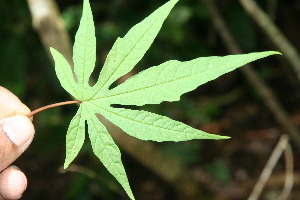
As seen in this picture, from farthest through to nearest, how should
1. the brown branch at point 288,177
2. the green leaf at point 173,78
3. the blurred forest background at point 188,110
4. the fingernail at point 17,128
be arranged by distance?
1. the brown branch at point 288,177
2. the blurred forest background at point 188,110
3. the fingernail at point 17,128
4. the green leaf at point 173,78

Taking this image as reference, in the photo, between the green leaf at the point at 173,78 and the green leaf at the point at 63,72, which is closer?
the green leaf at the point at 173,78

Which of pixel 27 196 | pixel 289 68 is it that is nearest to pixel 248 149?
pixel 289 68

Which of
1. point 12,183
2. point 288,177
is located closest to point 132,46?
point 12,183

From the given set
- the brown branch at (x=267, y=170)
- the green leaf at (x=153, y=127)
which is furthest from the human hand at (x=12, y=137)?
the brown branch at (x=267, y=170)

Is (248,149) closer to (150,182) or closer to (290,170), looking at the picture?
(290,170)

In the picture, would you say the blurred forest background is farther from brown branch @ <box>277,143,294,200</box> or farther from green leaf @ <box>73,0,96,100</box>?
green leaf @ <box>73,0,96,100</box>

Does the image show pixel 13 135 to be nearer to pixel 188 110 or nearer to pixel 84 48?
pixel 84 48

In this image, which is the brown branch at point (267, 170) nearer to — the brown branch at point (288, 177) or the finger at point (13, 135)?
the brown branch at point (288, 177)
